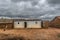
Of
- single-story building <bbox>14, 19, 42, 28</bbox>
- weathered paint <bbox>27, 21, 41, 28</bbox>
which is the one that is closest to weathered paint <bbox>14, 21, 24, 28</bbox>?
single-story building <bbox>14, 19, 42, 28</bbox>

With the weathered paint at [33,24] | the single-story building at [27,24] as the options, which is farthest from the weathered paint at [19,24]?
the weathered paint at [33,24]

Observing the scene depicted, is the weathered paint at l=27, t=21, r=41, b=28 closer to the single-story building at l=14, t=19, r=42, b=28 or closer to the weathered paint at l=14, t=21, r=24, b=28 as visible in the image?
the single-story building at l=14, t=19, r=42, b=28

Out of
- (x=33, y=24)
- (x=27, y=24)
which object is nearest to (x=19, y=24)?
(x=27, y=24)

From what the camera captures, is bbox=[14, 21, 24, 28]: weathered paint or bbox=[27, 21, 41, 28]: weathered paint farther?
bbox=[27, 21, 41, 28]: weathered paint

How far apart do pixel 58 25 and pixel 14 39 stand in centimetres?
2337

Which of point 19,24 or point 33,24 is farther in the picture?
point 33,24

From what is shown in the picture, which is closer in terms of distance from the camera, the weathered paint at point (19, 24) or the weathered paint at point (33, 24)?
the weathered paint at point (19, 24)

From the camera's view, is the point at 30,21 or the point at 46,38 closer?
the point at 46,38

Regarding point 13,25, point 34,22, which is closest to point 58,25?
point 34,22

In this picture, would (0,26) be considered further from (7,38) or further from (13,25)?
(7,38)

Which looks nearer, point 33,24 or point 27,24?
point 27,24

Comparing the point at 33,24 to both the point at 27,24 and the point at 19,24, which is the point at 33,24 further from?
the point at 19,24

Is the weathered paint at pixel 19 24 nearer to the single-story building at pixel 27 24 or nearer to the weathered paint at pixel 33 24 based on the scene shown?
the single-story building at pixel 27 24

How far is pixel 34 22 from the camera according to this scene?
1732 inches
